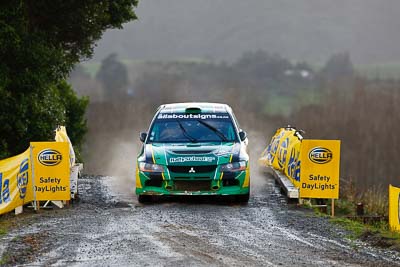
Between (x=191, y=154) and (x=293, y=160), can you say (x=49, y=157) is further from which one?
(x=293, y=160)

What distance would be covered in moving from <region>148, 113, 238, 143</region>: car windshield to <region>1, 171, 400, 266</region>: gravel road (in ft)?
4.25

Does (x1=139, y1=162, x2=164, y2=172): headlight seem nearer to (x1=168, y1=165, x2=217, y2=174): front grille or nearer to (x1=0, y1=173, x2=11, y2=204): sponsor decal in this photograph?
(x1=168, y1=165, x2=217, y2=174): front grille

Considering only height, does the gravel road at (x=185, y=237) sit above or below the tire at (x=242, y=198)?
below

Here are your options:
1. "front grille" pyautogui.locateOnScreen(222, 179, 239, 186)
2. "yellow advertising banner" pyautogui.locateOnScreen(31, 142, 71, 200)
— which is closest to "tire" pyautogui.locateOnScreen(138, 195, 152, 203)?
"yellow advertising banner" pyautogui.locateOnScreen(31, 142, 71, 200)

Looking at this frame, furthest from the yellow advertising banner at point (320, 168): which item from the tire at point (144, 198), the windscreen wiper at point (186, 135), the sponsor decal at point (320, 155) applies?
the tire at point (144, 198)

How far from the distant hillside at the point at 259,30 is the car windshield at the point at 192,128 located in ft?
250

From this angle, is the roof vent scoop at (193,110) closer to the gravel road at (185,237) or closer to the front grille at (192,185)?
the gravel road at (185,237)

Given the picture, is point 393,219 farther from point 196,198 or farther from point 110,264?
point 110,264

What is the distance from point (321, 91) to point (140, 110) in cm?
2160

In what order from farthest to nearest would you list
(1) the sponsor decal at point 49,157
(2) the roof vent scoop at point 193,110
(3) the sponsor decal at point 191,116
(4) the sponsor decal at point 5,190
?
(2) the roof vent scoop at point 193,110 → (3) the sponsor decal at point 191,116 → (1) the sponsor decal at point 49,157 → (4) the sponsor decal at point 5,190

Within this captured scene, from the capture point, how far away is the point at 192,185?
15.6 meters

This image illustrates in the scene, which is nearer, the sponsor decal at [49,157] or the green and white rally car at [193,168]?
the sponsor decal at [49,157]

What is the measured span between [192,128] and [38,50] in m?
4.90

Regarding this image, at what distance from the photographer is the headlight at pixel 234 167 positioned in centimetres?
1563
